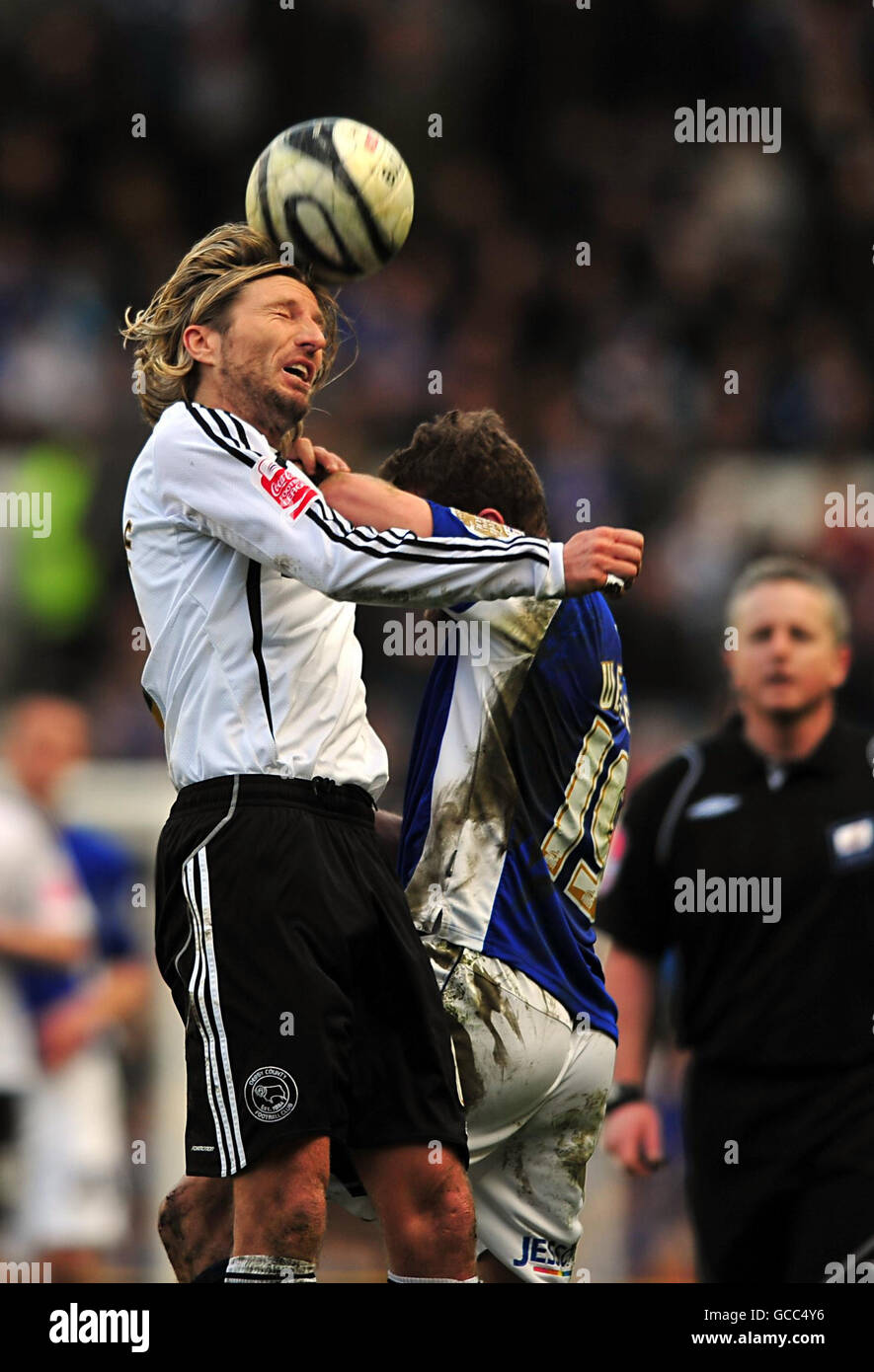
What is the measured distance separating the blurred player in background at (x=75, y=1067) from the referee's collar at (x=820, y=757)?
2782 mm

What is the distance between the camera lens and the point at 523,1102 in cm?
376

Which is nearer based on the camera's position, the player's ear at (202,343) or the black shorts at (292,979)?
the black shorts at (292,979)

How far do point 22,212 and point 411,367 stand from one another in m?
2.79

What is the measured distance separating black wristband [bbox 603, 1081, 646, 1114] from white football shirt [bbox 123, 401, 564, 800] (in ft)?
7.10

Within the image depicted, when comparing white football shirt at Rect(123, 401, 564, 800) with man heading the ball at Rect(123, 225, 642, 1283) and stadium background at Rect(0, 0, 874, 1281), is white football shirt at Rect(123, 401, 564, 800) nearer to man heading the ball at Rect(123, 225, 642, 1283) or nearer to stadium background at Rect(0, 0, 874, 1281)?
man heading the ball at Rect(123, 225, 642, 1283)

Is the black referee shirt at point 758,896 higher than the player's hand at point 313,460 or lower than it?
lower

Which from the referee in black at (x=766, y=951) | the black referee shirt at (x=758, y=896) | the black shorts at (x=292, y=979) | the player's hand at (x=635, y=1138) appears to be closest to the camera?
the black shorts at (x=292, y=979)

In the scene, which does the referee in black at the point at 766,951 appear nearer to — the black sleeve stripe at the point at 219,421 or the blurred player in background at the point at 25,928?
the blurred player in background at the point at 25,928

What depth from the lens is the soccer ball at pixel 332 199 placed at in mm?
3971

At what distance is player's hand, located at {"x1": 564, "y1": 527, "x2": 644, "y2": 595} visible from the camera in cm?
342

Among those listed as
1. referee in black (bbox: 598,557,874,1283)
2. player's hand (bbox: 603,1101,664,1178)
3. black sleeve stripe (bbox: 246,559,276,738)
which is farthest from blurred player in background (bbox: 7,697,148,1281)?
black sleeve stripe (bbox: 246,559,276,738)

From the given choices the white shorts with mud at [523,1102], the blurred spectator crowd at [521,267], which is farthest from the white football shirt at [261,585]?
the blurred spectator crowd at [521,267]

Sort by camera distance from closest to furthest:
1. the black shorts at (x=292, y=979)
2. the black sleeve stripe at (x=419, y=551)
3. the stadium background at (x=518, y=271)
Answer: the black shorts at (x=292, y=979)
the black sleeve stripe at (x=419, y=551)
the stadium background at (x=518, y=271)

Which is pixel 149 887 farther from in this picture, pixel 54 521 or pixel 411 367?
pixel 411 367
